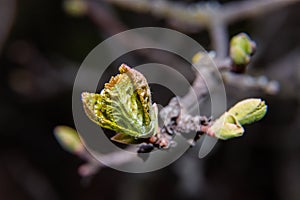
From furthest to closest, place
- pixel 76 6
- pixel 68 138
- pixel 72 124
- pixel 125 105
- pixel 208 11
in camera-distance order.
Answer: pixel 72 124 → pixel 76 6 → pixel 208 11 → pixel 68 138 → pixel 125 105

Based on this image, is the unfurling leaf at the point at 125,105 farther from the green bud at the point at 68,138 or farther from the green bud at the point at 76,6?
the green bud at the point at 76,6

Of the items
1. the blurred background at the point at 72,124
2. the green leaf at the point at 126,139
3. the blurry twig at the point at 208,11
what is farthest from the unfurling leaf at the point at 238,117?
the blurred background at the point at 72,124

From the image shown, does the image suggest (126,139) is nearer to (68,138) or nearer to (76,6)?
(68,138)

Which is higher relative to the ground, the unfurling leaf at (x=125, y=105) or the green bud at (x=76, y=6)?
the green bud at (x=76, y=6)

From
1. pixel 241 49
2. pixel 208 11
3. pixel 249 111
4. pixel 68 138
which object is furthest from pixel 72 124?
pixel 249 111

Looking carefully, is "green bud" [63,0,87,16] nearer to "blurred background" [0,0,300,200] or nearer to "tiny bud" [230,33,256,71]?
"blurred background" [0,0,300,200]

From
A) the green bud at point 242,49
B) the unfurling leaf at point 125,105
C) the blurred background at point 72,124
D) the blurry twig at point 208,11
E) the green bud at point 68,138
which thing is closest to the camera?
the unfurling leaf at point 125,105

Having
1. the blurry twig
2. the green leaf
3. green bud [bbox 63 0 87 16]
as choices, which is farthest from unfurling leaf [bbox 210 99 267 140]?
green bud [bbox 63 0 87 16]
